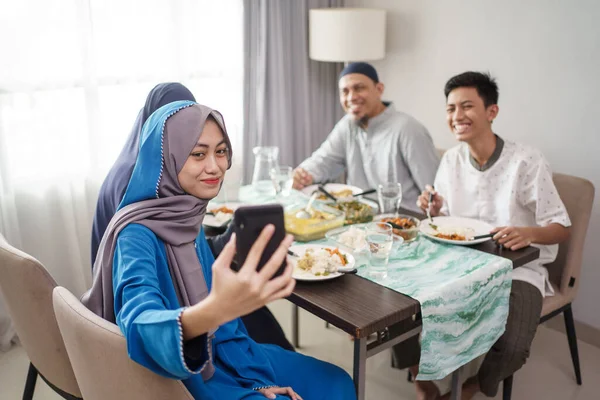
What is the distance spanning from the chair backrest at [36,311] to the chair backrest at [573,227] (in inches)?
70.7

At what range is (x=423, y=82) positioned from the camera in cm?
334

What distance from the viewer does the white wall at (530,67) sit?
262 cm

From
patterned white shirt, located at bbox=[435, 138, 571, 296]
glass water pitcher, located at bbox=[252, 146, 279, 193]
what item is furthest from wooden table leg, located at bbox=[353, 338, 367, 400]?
glass water pitcher, located at bbox=[252, 146, 279, 193]

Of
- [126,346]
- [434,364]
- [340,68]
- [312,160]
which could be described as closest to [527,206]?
[434,364]

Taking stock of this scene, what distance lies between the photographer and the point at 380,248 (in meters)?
1.64

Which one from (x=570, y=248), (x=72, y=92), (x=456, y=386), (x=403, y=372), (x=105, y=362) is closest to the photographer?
(x=105, y=362)

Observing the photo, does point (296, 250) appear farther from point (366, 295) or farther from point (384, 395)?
point (384, 395)

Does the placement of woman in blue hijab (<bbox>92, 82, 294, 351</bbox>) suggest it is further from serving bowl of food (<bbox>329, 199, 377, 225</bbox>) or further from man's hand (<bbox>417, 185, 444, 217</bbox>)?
man's hand (<bbox>417, 185, 444, 217</bbox>)

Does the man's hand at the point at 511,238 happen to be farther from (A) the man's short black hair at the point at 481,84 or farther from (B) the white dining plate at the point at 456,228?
(A) the man's short black hair at the point at 481,84

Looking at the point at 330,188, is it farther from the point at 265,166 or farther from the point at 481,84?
the point at 481,84

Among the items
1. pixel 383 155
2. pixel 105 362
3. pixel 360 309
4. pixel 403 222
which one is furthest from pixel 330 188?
pixel 105 362

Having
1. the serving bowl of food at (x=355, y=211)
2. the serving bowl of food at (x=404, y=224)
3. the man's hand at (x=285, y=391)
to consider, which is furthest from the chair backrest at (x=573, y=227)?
the man's hand at (x=285, y=391)

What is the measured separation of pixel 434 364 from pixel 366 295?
0.99 ft

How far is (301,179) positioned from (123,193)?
1040 mm
